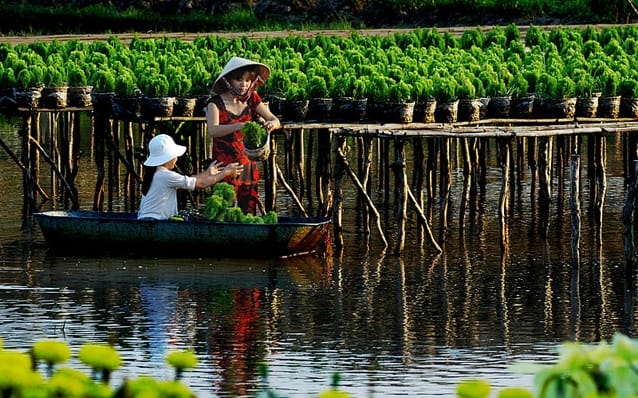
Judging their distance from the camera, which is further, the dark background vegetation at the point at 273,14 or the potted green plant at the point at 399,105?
the dark background vegetation at the point at 273,14

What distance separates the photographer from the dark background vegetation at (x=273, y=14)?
49344 mm

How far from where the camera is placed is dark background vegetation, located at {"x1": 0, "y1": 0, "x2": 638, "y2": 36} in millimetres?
49344

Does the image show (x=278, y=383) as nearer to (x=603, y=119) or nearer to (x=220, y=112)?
(x=220, y=112)

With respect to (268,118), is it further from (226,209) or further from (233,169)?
(226,209)

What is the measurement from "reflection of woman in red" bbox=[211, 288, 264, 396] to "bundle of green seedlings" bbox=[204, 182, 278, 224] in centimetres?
153

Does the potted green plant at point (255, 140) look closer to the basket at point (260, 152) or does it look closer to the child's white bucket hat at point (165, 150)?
the basket at point (260, 152)

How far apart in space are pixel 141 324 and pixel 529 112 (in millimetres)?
8408

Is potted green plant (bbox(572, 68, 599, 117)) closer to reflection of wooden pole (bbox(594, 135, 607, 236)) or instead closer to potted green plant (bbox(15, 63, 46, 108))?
reflection of wooden pole (bbox(594, 135, 607, 236))

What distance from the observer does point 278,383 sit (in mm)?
14609

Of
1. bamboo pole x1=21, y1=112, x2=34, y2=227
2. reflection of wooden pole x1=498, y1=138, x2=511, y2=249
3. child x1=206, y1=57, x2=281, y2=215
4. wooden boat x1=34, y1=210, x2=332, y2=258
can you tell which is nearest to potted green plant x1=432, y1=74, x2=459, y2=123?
reflection of wooden pole x1=498, y1=138, x2=511, y2=249

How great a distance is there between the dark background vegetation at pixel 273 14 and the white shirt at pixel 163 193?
28419 millimetres

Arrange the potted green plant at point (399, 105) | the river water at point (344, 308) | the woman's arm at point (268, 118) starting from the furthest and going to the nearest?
the potted green plant at point (399, 105) → the woman's arm at point (268, 118) → the river water at point (344, 308)

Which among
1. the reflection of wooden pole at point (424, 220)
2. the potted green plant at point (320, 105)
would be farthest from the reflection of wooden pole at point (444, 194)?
the potted green plant at point (320, 105)

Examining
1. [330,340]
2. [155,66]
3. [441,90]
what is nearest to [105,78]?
[155,66]
